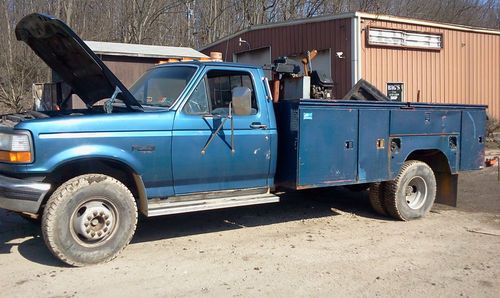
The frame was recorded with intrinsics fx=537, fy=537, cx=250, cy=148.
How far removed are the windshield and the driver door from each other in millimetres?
211

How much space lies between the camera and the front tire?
517 cm

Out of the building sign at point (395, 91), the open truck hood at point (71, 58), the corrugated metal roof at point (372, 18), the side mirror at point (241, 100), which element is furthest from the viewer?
the building sign at point (395, 91)

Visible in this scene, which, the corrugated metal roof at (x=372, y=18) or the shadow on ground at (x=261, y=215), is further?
the corrugated metal roof at (x=372, y=18)

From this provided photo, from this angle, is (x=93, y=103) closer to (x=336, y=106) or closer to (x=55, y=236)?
(x=55, y=236)

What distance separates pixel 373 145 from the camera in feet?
23.5

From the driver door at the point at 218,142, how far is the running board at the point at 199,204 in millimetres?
137

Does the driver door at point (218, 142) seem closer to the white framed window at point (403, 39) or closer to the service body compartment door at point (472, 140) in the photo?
the service body compartment door at point (472, 140)

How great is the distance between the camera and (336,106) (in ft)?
22.1

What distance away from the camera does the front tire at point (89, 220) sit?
17.0 feet

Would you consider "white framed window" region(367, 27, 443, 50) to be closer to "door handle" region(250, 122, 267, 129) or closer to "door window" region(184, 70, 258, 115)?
"door window" region(184, 70, 258, 115)

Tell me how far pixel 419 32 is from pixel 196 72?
1162cm

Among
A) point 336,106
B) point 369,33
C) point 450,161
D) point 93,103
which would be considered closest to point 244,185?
point 336,106

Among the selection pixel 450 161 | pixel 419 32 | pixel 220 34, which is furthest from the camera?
pixel 220 34

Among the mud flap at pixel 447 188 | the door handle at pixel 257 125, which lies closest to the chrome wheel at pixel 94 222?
the door handle at pixel 257 125
